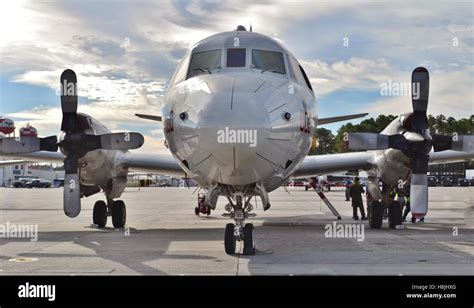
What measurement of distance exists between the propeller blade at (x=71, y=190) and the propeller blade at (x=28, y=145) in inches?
28.9

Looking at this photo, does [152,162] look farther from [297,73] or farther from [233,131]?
[233,131]

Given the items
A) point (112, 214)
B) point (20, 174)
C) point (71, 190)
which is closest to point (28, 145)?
point (71, 190)

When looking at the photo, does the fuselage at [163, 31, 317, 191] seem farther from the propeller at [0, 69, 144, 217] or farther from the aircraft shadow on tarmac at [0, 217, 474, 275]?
the propeller at [0, 69, 144, 217]

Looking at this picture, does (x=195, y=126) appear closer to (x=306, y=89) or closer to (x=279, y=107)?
(x=279, y=107)

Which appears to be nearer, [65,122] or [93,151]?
[65,122]

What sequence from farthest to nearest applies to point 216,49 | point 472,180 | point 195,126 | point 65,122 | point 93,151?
point 472,180
point 93,151
point 65,122
point 216,49
point 195,126

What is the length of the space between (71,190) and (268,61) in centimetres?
543

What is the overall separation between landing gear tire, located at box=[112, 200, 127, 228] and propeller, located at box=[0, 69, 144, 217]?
2.95 metres

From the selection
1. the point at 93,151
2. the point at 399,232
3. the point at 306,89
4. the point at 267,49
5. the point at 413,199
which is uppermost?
the point at 267,49

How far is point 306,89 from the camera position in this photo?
37.1ft

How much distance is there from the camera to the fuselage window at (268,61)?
34.5ft

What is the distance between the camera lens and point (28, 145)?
13625 millimetres
